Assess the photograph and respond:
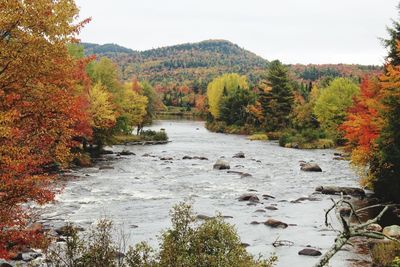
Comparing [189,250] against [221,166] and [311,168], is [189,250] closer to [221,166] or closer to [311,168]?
[221,166]

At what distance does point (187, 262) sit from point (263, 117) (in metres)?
96.8

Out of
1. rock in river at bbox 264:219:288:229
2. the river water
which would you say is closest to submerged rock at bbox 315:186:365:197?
the river water

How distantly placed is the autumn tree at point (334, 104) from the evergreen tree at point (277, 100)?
11.6 m

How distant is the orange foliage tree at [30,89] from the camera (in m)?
14.2

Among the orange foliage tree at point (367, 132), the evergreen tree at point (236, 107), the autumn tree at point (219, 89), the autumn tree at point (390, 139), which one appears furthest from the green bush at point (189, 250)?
the autumn tree at point (219, 89)

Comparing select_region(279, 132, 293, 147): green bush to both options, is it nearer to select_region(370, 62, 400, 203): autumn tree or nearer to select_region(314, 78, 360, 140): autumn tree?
select_region(314, 78, 360, 140): autumn tree

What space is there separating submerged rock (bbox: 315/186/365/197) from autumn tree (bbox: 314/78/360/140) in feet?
153

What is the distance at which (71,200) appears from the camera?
3503 centimetres

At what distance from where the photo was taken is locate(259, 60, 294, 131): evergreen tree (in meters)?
102

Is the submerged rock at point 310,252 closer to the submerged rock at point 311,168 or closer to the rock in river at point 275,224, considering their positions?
the rock in river at point 275,224

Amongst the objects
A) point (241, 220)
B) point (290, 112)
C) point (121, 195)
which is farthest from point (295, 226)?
point (290, 112)

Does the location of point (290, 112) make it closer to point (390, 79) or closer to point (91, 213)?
point (390, 79)

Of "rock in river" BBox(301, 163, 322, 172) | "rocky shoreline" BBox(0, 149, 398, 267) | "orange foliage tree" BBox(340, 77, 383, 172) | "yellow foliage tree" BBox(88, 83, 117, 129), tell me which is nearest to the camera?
"rocky shoreline" BBox(0, 149, 398, 267)

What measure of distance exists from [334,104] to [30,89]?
79.7m
